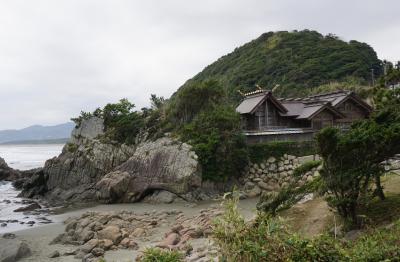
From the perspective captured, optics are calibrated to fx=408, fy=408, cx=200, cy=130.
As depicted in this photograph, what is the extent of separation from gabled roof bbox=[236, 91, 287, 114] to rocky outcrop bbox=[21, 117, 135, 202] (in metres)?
10.6

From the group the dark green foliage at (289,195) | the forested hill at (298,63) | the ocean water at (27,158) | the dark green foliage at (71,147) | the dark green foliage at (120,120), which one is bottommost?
the ocean water at (27,158)

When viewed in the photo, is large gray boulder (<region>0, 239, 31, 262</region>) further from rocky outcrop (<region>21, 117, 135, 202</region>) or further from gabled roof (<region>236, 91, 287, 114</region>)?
Answer: gabled roof (<region>236, 91, 287, 114</region>)

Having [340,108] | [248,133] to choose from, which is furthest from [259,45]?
[248,133]

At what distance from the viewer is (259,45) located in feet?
272

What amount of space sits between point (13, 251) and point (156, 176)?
13.8 m

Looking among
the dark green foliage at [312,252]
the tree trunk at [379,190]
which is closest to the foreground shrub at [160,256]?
the dark green foliage at [312,252]

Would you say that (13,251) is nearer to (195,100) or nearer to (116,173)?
(116,173)

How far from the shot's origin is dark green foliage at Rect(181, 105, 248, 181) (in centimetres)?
3053

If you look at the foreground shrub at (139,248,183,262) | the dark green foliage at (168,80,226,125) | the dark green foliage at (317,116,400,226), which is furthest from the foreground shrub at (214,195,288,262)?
the dark green foliage at (168,80,226,125)

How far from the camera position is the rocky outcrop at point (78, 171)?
33.3m

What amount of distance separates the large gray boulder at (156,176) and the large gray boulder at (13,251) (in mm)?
11807

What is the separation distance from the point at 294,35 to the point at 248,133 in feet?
176

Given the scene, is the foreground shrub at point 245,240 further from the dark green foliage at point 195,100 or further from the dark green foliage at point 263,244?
the dark green foliage at point 195,100

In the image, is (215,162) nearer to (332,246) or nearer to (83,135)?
(83,135)
